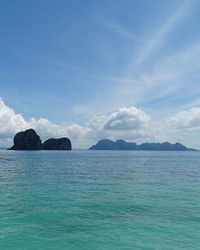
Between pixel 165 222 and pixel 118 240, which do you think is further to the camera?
pixel 165 222

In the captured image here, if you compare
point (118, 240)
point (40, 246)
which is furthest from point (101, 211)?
point (40, 246)

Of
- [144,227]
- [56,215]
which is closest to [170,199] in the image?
[144,227]

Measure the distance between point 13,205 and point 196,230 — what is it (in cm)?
1900

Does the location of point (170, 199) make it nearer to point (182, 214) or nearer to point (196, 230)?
point (182, 214)

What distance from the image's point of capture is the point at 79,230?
69.1 ft

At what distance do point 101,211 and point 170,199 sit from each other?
1065cm

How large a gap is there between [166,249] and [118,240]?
11.2 ft

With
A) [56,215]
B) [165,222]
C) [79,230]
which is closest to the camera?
[79,230]

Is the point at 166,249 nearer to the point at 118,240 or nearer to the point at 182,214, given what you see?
the point at 118,240

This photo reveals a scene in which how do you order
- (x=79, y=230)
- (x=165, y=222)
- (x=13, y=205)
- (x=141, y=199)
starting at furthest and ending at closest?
(x=141, y=199) < (x=13, y=205) < (x=165, y=222) < (x=79, y=230)

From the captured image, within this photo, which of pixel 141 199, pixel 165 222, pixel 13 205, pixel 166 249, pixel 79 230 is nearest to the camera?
pixel 166 249

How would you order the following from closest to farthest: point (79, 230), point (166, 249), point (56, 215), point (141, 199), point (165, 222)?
point (166, 249) → point (79, 230) → point (165, 222) → point (56, 215) → point (141, 199)

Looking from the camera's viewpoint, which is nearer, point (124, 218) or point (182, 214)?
point (124, 218)

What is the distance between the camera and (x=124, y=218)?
81.1 ft
